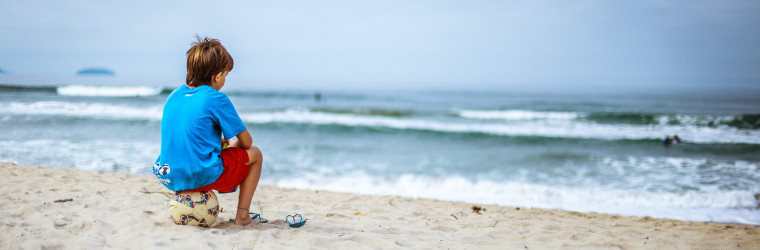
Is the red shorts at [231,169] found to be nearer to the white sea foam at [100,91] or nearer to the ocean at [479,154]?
the ocean at [479,154]

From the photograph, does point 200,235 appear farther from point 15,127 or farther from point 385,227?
point 15,127

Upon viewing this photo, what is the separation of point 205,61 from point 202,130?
41 cm

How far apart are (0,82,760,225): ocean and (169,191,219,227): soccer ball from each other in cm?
355

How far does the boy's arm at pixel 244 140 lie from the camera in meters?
2.46

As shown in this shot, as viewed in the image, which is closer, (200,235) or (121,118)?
(200,235)

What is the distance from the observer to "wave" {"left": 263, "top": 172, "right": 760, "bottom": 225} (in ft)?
17.5

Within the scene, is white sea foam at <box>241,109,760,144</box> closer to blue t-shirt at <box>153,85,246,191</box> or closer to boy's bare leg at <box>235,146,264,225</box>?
boy's bare leg at <box>235,146,264,225</box>

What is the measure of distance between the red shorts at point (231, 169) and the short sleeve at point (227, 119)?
151 millimetres

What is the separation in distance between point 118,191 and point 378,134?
32.5 ft

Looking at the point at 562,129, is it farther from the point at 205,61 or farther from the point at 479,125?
the point at 205,61

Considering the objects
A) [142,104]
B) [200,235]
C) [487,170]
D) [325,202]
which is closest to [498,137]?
[487,170]

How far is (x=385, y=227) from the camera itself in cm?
331

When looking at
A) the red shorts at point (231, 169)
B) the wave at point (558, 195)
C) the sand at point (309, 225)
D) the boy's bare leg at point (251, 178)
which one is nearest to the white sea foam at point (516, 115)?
the wave at point (558, 195)

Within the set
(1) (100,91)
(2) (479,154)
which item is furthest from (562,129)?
(1) (100,91)
